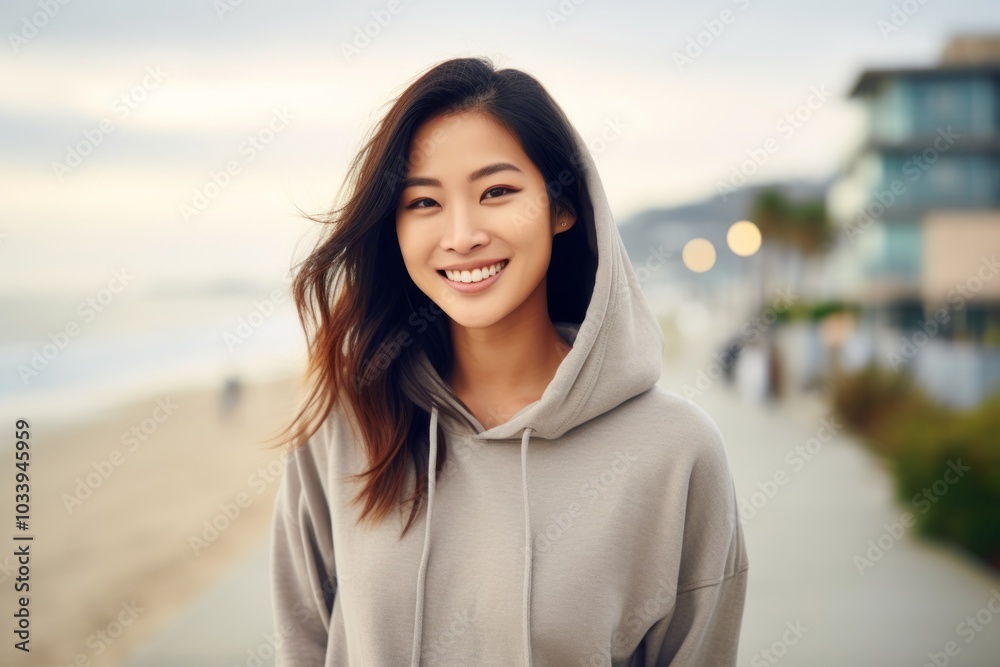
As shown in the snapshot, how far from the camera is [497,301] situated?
1.55 m

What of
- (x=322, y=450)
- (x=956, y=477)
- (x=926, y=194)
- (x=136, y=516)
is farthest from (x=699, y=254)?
(x=926, y=194)

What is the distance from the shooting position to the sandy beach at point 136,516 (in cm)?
638

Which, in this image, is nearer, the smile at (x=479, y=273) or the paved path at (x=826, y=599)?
the smile at (x=479, y=273)

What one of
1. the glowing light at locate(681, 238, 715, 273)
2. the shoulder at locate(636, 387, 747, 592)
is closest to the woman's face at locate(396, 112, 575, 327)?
A: the shoulder at locate(636, 387, 747, 592)

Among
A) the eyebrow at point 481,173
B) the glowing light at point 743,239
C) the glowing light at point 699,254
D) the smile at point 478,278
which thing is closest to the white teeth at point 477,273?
the smile at point 478,278

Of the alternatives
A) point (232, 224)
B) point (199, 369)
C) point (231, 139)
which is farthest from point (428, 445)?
point (231, 139)

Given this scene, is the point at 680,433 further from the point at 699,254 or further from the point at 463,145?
the point at 699,254

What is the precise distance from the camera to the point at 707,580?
1.64m

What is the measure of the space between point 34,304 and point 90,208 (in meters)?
11.2

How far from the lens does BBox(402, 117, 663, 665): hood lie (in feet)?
5.37

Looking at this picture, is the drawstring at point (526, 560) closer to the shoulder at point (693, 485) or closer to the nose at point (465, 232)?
the shoulder at point (693, 485)

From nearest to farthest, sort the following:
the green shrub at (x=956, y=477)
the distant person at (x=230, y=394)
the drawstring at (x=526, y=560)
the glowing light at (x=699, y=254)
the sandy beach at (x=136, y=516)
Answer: the drawstring at (x=526, y=560) < the green shrub at (x=956, y=477) < the sandy beach at (x=136, y=516) < the glowing light at (x=699, y=254) < the distant person at (x=230, y=394)

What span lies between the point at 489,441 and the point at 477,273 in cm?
38

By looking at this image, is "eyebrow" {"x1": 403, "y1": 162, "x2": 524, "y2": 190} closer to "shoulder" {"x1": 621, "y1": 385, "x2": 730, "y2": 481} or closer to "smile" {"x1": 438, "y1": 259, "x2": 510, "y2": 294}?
"smile" {"x1": 438, "y1": 259, "x2": 510, "y2": 294}
